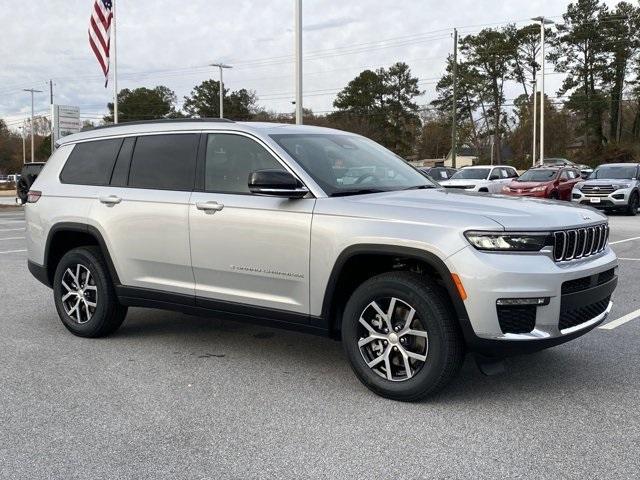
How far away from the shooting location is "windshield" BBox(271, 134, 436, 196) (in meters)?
4.92

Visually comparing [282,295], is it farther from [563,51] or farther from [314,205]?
[563,51]

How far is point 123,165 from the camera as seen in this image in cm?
596

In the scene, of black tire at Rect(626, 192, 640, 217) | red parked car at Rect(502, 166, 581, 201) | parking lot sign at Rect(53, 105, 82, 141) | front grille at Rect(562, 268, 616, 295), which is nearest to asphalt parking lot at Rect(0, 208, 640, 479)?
front grille at Rect(562, 268, 616, 295)

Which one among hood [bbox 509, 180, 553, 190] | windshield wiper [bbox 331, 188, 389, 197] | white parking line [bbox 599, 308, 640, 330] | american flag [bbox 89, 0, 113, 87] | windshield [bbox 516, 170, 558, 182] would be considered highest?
american flag [bbox 89, 0, 113, 87]

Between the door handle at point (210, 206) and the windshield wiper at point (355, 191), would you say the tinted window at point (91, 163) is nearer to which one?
the door handle at point (210, 206)

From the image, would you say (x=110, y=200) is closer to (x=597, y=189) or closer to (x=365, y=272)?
(x=365, y=272)

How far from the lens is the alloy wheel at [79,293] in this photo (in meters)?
6.11

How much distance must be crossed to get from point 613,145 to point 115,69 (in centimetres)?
4409

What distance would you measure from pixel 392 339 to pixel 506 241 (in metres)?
0.95

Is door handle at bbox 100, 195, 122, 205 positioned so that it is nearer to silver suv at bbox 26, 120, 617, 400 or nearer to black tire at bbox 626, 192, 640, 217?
silver suv at bbox 26, 120, 617, 400

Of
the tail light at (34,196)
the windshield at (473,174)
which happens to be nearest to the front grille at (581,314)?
the tail light at (34,196)

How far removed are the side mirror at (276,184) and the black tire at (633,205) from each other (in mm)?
18889

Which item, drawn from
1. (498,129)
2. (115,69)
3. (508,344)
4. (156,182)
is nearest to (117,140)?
(156,182)

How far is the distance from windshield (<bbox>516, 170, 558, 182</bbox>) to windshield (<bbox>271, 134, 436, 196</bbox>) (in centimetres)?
1886
